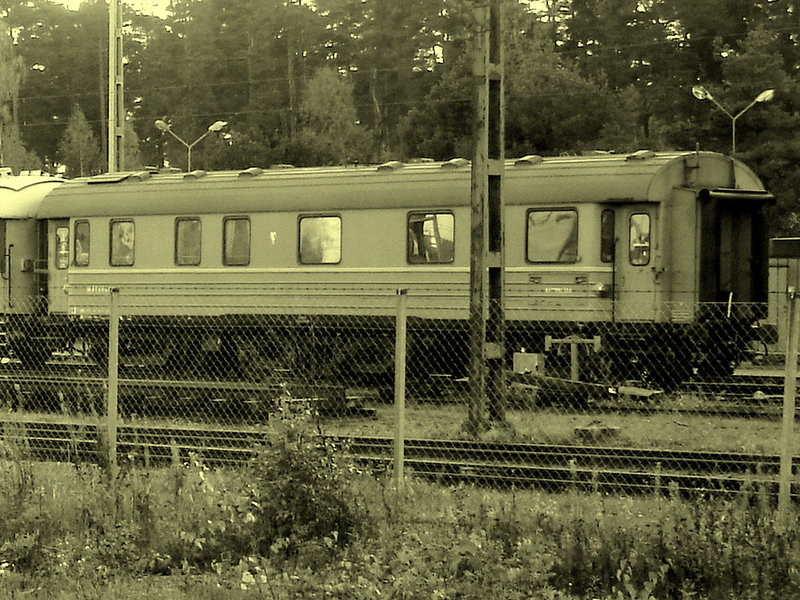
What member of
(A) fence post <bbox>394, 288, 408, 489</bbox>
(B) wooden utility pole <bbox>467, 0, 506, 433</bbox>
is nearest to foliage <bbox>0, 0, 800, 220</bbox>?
(B) wooden utility pole <bbox>467, 0, 506, 433</bbox>

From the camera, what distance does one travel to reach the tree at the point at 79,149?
6247 cm

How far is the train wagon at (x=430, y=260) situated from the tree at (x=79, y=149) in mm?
39456

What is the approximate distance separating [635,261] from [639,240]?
0.30 meters

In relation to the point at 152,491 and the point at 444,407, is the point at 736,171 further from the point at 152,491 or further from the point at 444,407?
the point at 152,491

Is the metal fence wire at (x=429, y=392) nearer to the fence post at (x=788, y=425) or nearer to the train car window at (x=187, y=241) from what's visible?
the fence post at (x=788, y=425)

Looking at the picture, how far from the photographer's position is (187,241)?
23250 millimetres

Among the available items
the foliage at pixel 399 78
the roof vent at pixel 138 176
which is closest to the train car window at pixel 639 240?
the roof vent at pixel 138 176

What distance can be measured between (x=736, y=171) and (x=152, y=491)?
546 inches

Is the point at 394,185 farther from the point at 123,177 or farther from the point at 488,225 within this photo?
the point at 488,225

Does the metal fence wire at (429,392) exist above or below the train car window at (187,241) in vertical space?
below

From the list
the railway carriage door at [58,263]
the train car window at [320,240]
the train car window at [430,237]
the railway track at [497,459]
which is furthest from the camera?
the railway carriage door at [58,263]

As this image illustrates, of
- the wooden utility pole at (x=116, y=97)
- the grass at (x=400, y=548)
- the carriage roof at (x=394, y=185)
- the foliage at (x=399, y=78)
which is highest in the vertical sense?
the foliage at (x=399, y=78)

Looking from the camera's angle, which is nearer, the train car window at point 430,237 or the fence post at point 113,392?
the fence post at point 113,392

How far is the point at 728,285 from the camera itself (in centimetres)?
2102
